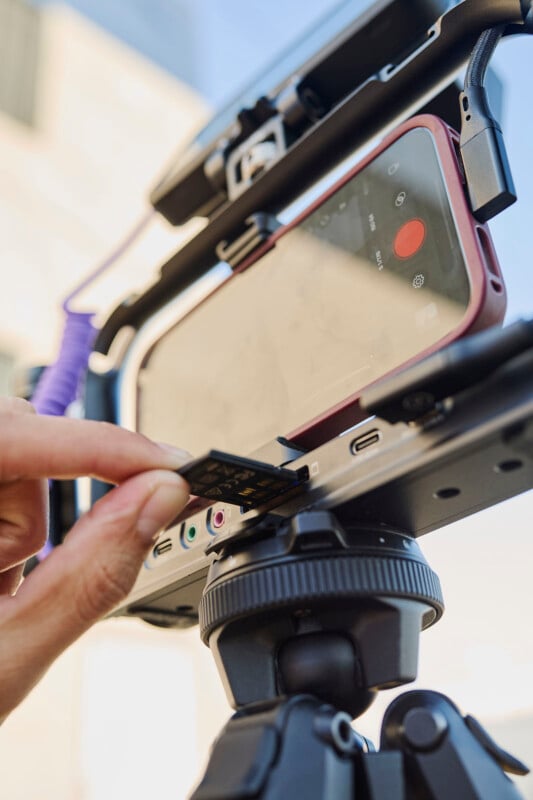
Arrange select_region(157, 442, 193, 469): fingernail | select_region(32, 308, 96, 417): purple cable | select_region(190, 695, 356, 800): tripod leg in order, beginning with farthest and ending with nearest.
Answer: select_region(32, 308, 96, 417): purple cable
select_region(157, 442, 193, 469): fingernail
select_region(190, 695, 356, 800): tripod leg

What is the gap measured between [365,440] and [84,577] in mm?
163

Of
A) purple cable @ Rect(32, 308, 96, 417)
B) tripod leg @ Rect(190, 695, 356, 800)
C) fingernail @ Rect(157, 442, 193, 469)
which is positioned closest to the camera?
tripod leg @ Rect(190, 695, 356, 800)

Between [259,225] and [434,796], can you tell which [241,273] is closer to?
[259,225]

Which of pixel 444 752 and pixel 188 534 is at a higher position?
pixel 188 534

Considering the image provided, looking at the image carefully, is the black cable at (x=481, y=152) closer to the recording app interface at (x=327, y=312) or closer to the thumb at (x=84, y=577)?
the recording app interface at (x=327, y=312)

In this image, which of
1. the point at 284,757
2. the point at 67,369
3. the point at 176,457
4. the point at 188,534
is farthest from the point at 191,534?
the point at 67,369

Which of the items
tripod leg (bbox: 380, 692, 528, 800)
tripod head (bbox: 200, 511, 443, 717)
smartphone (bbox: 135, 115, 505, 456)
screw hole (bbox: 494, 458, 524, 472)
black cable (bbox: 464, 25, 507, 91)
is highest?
black cable (bbox: 464, 25, 507, 91)

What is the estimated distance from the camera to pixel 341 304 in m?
0.48

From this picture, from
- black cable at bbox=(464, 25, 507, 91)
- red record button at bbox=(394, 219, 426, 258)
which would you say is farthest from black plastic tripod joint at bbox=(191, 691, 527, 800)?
black cable at bbox=(464, 25, 507, 91)

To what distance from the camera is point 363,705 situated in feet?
1.20

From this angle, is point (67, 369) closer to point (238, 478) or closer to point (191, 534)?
point (191, 534)

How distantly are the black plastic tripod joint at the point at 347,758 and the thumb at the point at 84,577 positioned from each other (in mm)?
Answer: 97

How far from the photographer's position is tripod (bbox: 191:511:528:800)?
291 millimetres

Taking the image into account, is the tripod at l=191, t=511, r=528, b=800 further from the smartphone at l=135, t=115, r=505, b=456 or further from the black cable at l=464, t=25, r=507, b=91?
the black cable at l=464, t=25, r=507, b=91
